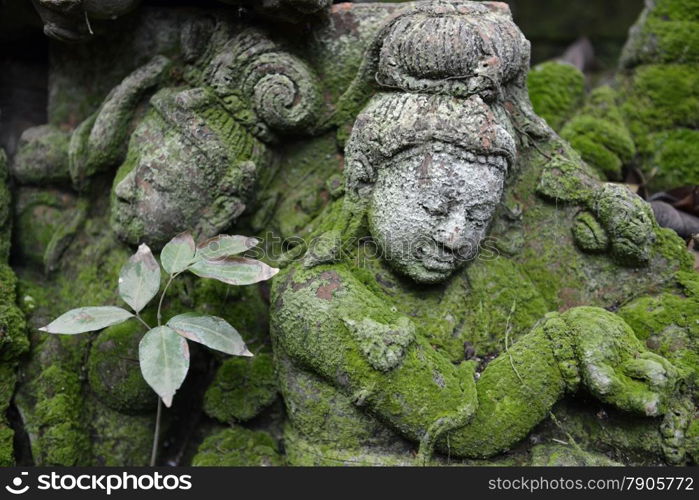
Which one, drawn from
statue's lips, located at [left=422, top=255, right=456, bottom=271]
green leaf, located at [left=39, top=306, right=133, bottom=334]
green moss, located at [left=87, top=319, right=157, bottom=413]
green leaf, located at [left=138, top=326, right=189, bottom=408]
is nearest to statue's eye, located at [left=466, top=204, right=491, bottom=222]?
statue's lips, located at [left=422, top=255, right=456, bottom=271]

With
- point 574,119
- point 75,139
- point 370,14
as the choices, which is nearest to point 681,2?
point 574,119

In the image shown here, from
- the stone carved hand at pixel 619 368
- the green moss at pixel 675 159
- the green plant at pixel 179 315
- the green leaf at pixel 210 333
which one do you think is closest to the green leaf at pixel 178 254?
the green plant at pixel 179 315

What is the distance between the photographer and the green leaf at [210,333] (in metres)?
2.10

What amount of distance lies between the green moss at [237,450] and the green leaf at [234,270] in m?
0.67

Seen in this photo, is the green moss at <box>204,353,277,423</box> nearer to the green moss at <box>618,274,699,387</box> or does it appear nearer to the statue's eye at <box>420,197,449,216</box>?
the statue's eye at <box>420,197,449,216</box>

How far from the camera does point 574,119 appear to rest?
342 cm

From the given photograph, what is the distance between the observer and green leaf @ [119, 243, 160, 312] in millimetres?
2158

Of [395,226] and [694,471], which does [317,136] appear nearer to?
[395,226]

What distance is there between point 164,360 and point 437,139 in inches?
40.7

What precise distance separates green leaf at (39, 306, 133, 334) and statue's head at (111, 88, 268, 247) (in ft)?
1.75

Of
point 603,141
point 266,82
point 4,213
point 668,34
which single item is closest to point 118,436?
point 4,213

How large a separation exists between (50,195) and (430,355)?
1643 millimetres

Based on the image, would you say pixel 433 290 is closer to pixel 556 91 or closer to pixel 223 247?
pixel 223 247

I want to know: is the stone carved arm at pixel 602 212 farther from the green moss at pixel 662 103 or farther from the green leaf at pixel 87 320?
the green leaf at pixel 87 320
